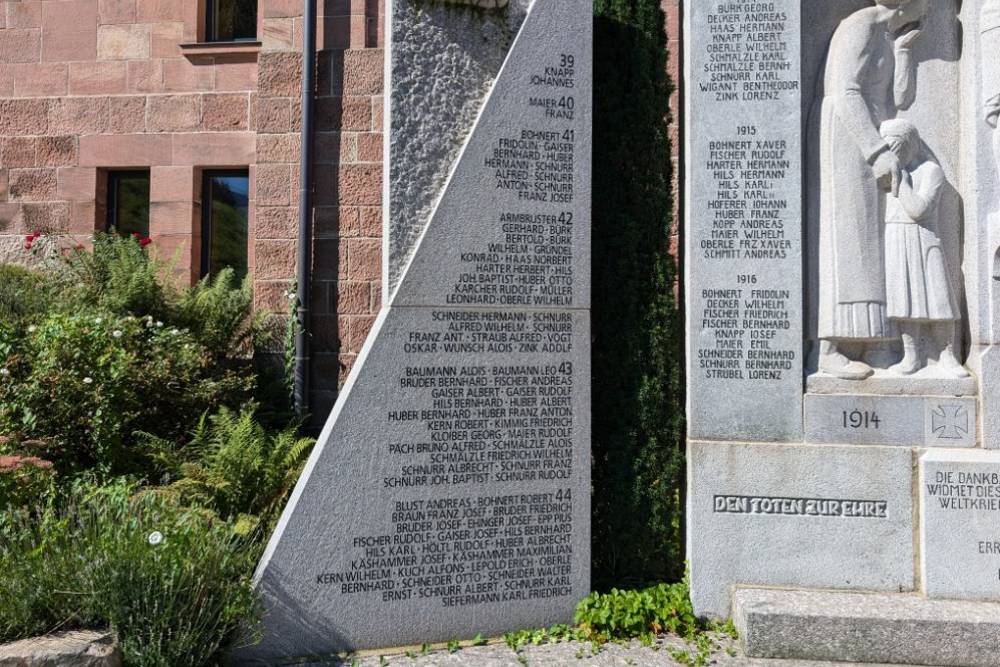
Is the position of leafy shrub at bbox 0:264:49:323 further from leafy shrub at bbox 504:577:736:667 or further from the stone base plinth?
the stone base plinth

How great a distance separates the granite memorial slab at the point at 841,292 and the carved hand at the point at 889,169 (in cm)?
1

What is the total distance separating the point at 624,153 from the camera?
5031 millimetres

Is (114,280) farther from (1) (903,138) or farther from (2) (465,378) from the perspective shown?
(1) (903,138)

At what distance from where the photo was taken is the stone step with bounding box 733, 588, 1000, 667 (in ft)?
13.2

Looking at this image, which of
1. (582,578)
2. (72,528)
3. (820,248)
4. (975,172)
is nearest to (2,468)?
(72,528)

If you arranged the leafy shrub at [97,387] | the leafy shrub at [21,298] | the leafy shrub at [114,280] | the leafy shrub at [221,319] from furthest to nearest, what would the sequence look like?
the leafy shrub at [221,319]
the leafy shrub at [21,298]
the leafy shrub at [114,280]
the leafy shrub at [97,387]

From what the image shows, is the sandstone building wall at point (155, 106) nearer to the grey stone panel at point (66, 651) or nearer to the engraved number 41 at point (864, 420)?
the engraved number 41 at point (864, 420)

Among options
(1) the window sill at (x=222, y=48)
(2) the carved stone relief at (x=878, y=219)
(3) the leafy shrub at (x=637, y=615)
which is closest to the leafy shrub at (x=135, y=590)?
(3) the leafy shrub at (x=637, y=615)

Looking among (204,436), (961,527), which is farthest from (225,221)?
(961,527)

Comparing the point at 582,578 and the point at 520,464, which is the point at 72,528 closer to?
the point at 520,464

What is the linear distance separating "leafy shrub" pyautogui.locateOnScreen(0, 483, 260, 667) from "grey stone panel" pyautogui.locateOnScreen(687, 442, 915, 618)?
8.94 feet

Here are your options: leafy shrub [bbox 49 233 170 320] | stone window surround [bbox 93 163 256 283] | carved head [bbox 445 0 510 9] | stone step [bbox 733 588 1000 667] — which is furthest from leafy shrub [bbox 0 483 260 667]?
stone window surround [bbox 93 163 256 283]

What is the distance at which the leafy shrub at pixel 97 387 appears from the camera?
5859 millimetres

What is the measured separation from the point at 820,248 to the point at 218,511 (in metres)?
4.56
